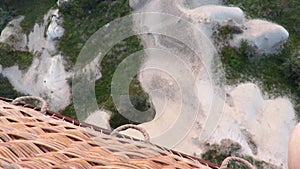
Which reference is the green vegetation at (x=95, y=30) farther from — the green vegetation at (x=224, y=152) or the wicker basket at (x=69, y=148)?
the wicker basket at (x=69, y=148)

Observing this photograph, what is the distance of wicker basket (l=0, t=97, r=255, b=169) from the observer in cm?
175

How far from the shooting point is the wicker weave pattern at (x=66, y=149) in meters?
1.75

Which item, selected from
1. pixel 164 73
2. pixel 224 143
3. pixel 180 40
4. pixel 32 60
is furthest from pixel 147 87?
pixel 32 60

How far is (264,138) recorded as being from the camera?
9.48 m

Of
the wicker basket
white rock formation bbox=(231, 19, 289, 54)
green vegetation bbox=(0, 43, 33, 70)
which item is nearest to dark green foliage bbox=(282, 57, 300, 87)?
white rock formation bbox=(231, 19, 289, 54)

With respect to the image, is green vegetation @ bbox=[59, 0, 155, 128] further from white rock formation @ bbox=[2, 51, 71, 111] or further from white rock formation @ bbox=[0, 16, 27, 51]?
white rock formation @ bbox=[0, 16, 27, 51]

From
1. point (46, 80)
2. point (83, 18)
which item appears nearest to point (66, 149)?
point (46, 80)

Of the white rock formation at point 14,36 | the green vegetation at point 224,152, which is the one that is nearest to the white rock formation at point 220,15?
the green vegetation at point 224,152

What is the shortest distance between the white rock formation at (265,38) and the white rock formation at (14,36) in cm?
707

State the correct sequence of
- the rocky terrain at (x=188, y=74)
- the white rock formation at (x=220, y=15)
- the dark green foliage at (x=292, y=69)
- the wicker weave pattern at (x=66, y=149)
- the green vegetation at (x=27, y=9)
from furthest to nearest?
the green vegetation at (x=27, y=9)
the white rock formation at (x=220, y=15)
the dark green foliage at (x=292, y=69)
the rocky terrain at (x=188, y=74)
the wicker weave pattern at (x=66, y=149)

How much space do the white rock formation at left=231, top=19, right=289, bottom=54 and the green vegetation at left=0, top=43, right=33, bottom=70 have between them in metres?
6.74

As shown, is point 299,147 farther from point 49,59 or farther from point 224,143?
point 49,59

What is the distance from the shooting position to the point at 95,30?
39.5ft

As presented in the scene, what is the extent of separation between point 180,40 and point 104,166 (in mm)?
9254
